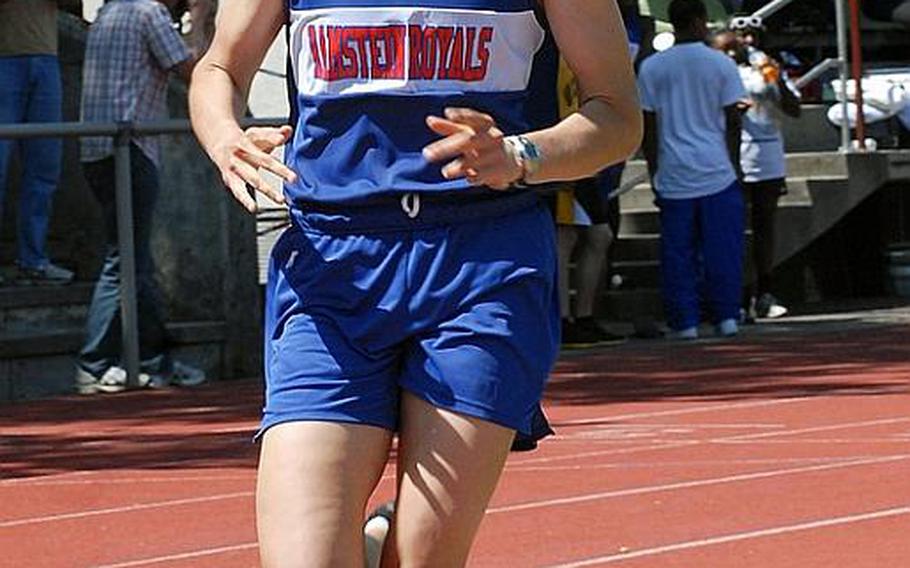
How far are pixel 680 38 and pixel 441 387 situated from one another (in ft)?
40.2

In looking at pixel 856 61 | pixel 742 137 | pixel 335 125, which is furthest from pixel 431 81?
pixel 856 61

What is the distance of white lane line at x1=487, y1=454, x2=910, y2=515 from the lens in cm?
916

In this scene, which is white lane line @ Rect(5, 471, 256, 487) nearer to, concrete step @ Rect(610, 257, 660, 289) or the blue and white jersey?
the blue and white jersey

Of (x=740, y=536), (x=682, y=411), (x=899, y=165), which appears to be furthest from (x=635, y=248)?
(x=740, y=536)

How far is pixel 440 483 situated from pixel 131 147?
988 cm

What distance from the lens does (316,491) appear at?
4426mm

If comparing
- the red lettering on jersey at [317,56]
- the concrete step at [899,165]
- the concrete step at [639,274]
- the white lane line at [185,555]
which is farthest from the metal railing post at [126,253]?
the red lettering on jersey at [317,56]

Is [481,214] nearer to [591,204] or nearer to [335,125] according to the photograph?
[335,125]

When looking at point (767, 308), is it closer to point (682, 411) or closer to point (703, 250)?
point (703, 250)

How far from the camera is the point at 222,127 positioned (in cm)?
472

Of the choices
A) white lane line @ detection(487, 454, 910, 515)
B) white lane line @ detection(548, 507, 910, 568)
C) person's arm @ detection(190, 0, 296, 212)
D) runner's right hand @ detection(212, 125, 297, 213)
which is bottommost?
white lane line @ detection(487, 454, 910, 515)

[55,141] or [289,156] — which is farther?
[55,141]

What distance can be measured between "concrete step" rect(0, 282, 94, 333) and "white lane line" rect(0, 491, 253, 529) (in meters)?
4.85

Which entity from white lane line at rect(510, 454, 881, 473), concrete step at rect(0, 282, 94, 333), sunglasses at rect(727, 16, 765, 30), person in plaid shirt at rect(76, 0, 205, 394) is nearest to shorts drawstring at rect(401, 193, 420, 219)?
white lane line at rect(510, 454, 881, 473)
